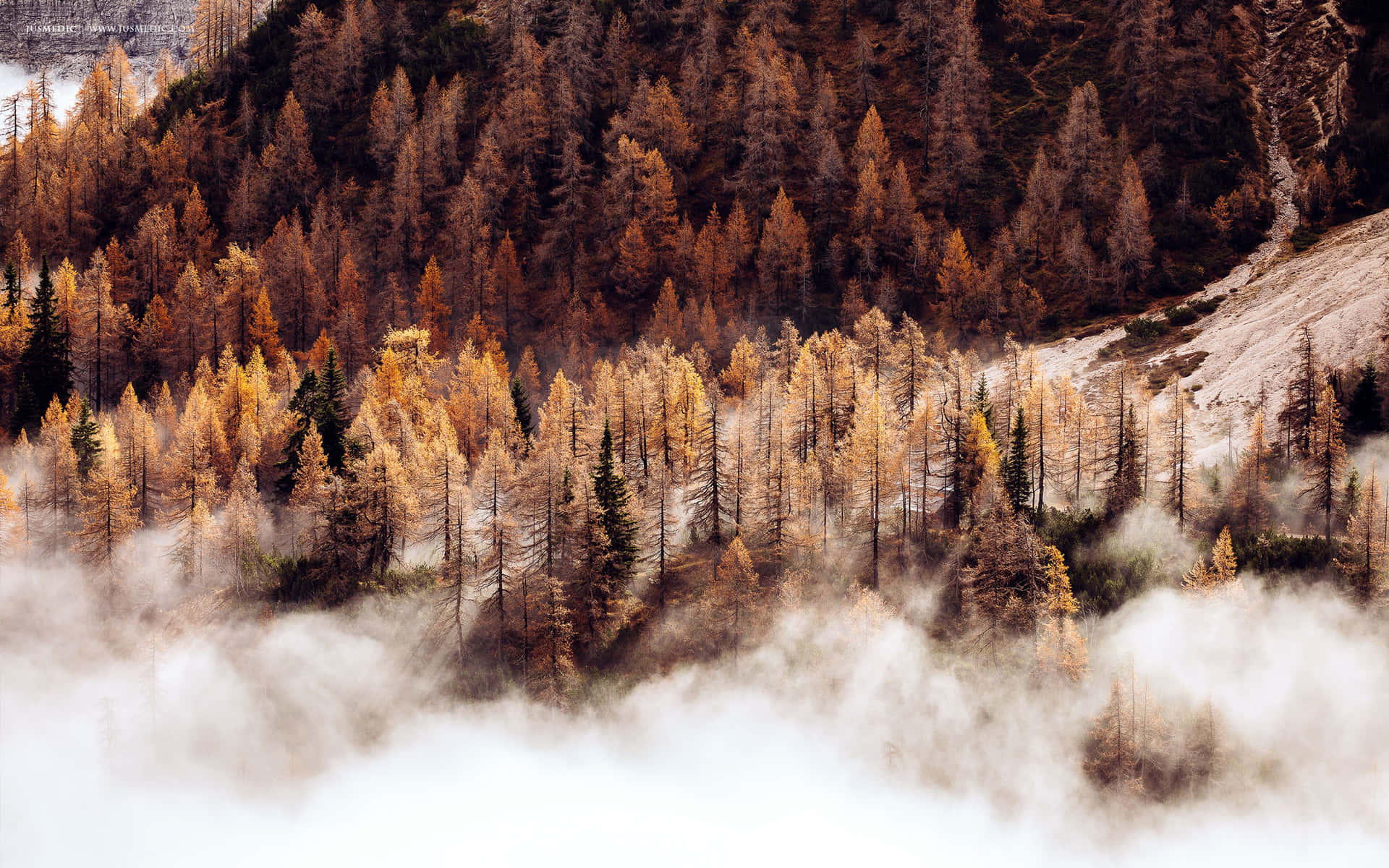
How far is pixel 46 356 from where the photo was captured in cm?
→ 9712

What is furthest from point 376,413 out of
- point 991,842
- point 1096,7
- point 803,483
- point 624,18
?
point 1096,7

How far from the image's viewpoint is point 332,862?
251 ft

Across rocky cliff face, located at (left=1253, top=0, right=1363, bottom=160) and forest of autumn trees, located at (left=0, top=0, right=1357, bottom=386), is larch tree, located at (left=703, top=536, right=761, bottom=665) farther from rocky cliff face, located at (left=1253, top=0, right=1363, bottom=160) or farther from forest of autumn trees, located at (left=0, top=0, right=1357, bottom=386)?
rocky cliff face, located at (left=1253, top=0, right=1363, bottom=160)

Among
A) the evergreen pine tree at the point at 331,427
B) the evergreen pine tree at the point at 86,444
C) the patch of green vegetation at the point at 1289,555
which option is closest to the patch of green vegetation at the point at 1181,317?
the patch of green vegetation at the point at 1289,555

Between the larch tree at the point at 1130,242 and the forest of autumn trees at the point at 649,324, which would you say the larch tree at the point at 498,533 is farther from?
the larch tree at the point at 1130,242

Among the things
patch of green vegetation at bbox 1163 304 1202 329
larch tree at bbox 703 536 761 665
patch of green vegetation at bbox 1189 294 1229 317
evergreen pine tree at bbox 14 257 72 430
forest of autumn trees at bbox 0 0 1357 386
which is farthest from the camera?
forest of autumn trees at bbox 0 0 1357 386

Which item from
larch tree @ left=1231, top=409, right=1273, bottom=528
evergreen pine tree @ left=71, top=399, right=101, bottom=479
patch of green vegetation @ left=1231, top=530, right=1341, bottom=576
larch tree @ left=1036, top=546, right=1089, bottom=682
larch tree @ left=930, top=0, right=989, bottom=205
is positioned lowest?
larch tree @ left=1036, top=546, right=1089, bottom=682

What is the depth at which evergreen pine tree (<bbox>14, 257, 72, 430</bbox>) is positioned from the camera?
9581cm

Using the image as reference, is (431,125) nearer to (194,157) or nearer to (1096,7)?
(194,157)

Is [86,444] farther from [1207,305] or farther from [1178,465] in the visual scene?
[1207,305]

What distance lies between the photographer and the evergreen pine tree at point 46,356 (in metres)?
95.8

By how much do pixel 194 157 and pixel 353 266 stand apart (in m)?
40.9

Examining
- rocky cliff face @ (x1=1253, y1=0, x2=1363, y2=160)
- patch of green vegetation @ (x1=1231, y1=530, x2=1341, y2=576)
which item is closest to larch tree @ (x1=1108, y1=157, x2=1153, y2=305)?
rocky cliff face @ (x1=1253, y1=0, x2=1363, y2=160)

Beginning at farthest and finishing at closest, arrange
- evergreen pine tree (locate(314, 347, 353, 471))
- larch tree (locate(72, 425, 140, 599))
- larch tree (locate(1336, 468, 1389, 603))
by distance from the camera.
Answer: evergreen pine tree (locate(314, 347, 353, 471)) < larch tree (locate(72, 425, 140, 599)) < larch tree (locate(1336, 468, 1389, 603))
